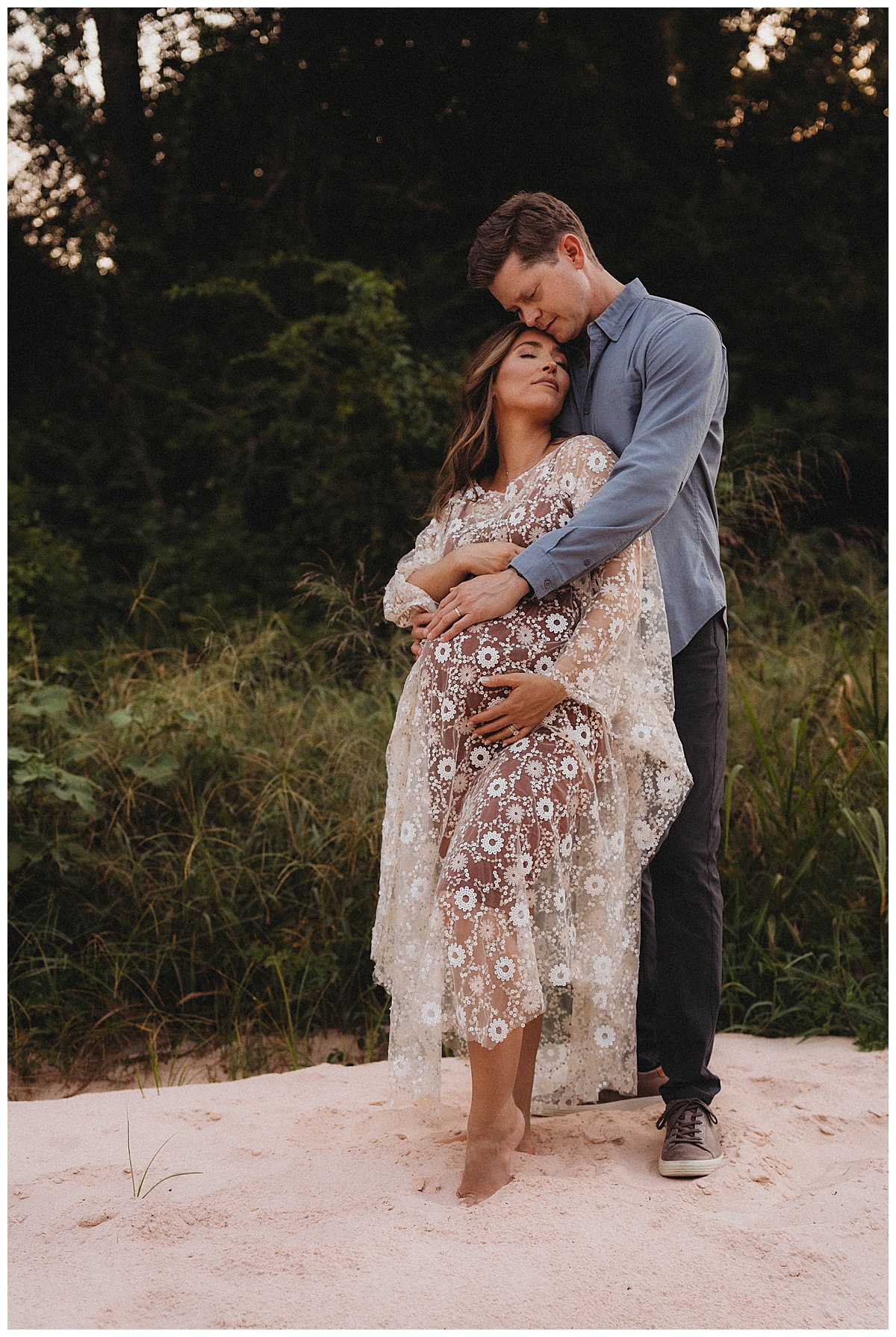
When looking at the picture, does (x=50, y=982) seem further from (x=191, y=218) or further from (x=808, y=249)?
(x=808, y=249)

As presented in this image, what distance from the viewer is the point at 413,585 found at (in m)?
2.62

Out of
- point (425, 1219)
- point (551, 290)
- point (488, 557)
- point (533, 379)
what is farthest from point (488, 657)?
point (425, 1219)

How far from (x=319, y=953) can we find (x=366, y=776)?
709 millimetres

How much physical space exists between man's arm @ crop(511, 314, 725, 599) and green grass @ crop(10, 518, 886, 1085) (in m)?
Answer: 1.56

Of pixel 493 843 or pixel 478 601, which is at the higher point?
pixel 478 601

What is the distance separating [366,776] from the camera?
419 cm

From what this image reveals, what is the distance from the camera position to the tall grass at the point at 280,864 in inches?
145

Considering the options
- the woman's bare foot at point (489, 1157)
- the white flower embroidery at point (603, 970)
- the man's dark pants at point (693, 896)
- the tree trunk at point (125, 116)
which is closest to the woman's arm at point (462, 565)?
the man's dark pants at point (693, 896)

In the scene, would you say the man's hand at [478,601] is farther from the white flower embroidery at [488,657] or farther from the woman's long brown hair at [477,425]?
the woman's long brown hair at [477,425]

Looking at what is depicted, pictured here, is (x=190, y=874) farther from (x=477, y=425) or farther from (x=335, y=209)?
(x=335, y=209)

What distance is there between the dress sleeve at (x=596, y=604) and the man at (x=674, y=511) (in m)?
0.10

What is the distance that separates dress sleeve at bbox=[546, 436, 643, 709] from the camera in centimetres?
237

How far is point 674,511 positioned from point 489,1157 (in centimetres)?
155

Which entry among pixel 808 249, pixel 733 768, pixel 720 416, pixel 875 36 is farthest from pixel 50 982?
pixel 875 36
